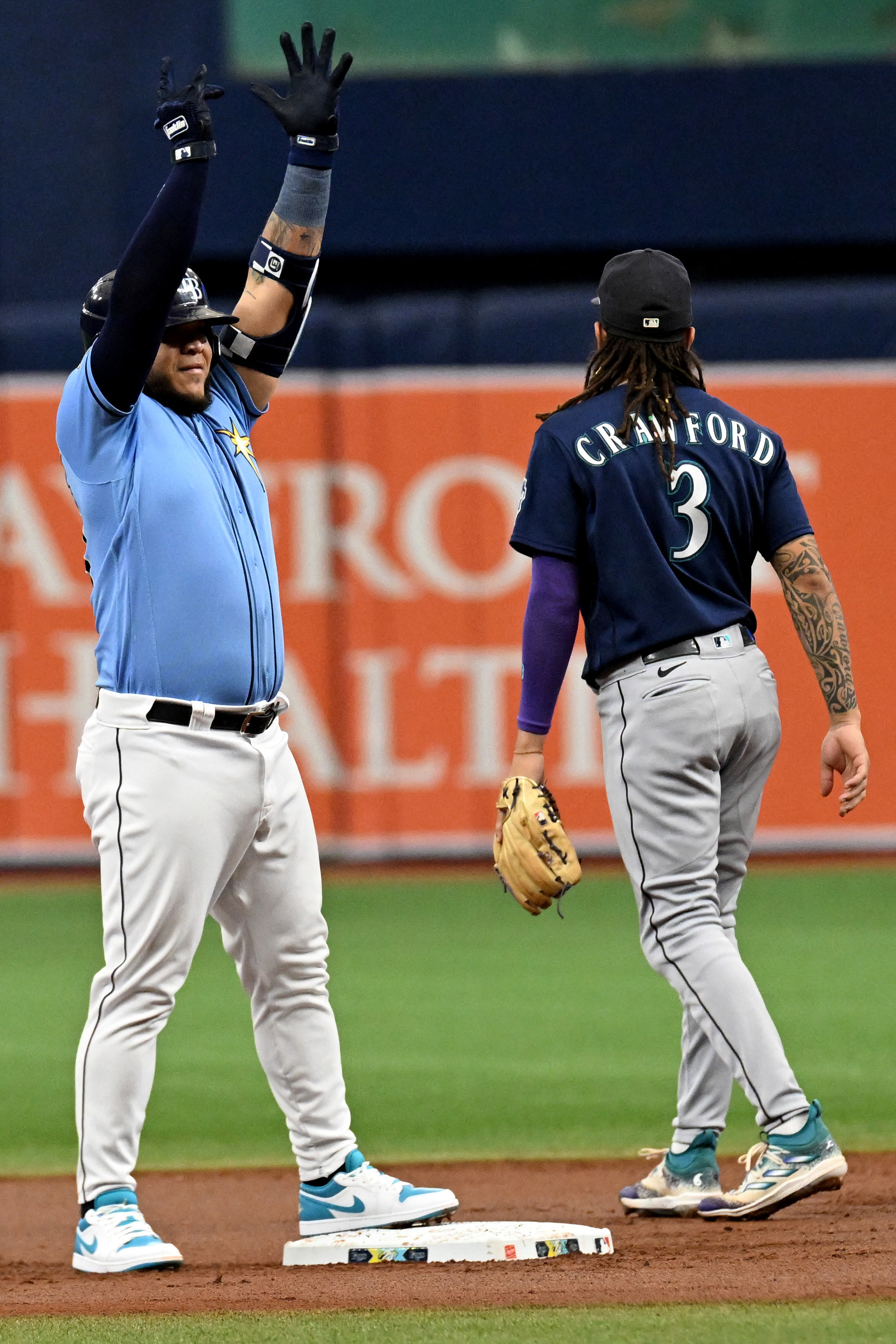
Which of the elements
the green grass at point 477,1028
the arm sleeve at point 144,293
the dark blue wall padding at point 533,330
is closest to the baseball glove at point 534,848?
the arm sleeve at point 144,293

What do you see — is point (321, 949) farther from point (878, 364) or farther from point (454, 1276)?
point (878, 364)

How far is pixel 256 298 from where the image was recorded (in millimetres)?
3893

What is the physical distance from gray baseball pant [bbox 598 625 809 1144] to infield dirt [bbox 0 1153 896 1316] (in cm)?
35

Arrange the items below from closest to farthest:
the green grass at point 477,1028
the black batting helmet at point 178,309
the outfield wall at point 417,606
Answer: the black batting helmet at point 178,309 → the green grass at point 477,1028 → the outfield wall at point 417,606

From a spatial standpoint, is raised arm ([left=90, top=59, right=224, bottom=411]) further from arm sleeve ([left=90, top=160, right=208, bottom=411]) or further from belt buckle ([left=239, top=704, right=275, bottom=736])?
belt buckle ([left=239, top=704, right=275, bottom=736])

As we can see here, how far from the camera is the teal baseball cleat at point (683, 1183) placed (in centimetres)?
389

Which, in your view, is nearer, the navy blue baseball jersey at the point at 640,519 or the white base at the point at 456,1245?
the white base at the point at 456,1245

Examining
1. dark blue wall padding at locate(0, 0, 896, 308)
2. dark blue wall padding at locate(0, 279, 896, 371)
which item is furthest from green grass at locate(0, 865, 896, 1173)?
dark blue wall padding at locate(0, 0, 896, 308)

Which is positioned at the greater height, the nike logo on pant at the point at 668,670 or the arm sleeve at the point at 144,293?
the arm sleeve at the point at 144,293

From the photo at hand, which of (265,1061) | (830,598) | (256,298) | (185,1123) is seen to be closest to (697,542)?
(830,598)

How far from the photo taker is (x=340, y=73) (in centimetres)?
381

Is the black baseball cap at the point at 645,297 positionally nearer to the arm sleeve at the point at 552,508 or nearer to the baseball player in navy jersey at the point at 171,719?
the arm sleeve at the point at 552,508

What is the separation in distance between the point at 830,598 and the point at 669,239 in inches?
305

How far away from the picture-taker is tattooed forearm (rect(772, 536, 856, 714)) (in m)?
3.82
